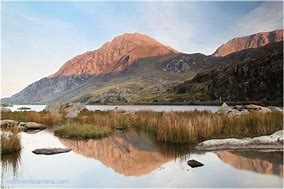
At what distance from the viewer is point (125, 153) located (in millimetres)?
11586

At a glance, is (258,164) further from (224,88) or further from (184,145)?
(224,88)

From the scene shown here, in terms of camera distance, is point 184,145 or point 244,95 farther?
point 244,95

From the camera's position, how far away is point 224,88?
100 m

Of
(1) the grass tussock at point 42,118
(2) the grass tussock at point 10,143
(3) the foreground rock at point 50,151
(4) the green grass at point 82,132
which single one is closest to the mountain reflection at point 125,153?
(3) the foreground rock at point 50,151

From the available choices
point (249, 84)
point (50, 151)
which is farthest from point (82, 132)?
point (249, 84)

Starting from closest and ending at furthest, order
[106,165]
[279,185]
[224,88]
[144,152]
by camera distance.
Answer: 1. [279,185]
2. [106,165]
3. [144,152]
4. [224,88]

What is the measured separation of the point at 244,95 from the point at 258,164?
279 feet

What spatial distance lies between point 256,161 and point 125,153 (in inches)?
184

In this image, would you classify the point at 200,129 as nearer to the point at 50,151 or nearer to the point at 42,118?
the point at 50,151

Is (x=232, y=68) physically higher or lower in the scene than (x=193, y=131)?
higher

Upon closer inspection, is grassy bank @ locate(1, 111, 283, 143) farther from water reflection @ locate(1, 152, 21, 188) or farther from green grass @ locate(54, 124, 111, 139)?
water reflection @ locate(1, 152, 21, 188)

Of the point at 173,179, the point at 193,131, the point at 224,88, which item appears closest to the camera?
the point at 173,179

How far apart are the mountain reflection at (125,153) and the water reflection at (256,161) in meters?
1.97

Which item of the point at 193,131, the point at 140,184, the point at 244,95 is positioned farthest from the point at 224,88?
the point at 140,184
